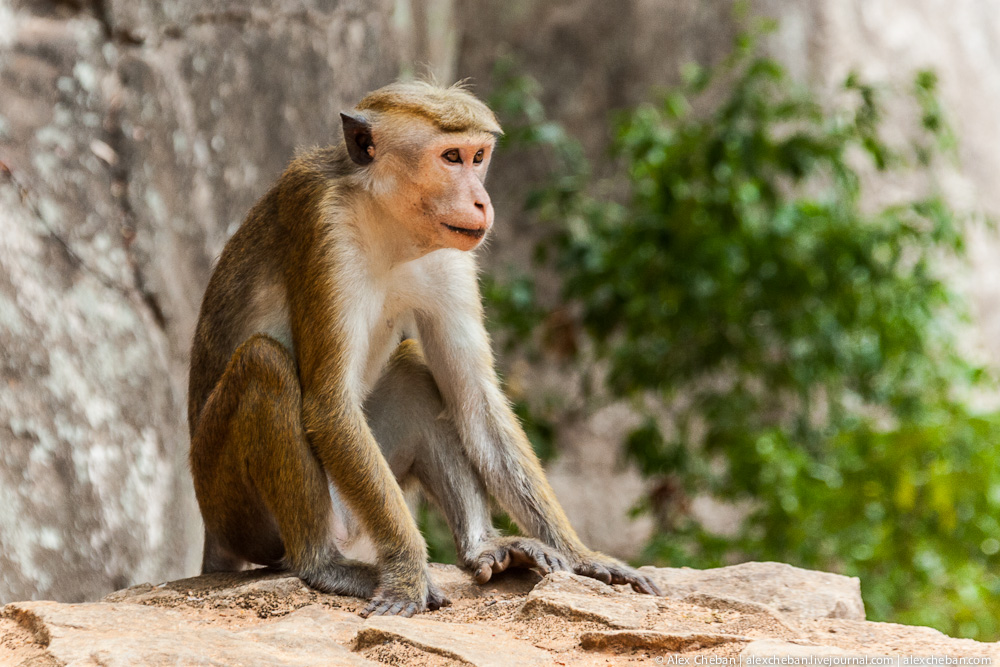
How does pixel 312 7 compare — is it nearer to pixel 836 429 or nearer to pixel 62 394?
pixel 62 394

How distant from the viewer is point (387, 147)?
432 centimetres

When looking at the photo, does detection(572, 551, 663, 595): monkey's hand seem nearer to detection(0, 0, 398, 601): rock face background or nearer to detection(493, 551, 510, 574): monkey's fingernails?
detection(493, 551, 510, 574): monkey's fingernails

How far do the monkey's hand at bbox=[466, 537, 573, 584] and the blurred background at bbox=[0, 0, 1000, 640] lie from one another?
4.76ft

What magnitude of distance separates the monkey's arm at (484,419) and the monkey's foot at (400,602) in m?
0.70

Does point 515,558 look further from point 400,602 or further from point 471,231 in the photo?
point 471,231

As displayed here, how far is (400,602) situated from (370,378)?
1176 millimetres

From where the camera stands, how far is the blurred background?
573cm

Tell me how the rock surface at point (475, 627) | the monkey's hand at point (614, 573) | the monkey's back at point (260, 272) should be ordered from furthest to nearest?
1. the monkey's back at point (260, 272)
2. the monkey's hand at point (614, 573)
3. the rock surface at point (475, 627)

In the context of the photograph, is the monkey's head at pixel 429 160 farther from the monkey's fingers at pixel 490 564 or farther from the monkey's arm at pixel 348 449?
the monkey's fingers at pixel 490 564

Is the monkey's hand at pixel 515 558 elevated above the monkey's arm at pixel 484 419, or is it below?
below

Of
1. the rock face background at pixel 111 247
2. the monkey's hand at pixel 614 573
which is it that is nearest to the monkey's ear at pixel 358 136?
the monkey's hand at pixel 614 573

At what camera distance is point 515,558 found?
4.46m

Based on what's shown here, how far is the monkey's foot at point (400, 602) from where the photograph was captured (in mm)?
3924

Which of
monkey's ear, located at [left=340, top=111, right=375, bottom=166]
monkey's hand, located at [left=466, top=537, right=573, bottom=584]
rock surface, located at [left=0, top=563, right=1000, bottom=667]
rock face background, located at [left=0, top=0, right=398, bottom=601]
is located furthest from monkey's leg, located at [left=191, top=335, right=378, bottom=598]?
rock face background, located at [left=0, top=0, right=398, bottom=601]
